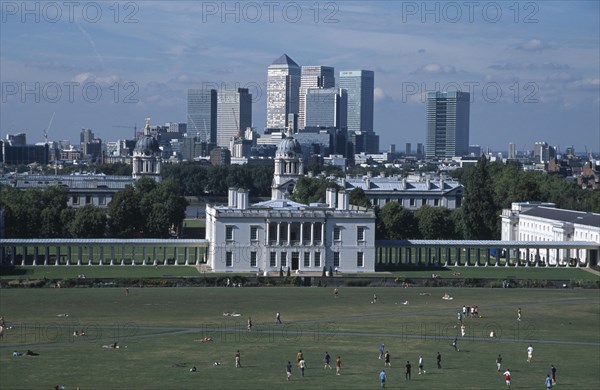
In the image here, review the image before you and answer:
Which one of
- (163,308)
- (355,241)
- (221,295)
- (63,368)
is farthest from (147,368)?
(355,241)

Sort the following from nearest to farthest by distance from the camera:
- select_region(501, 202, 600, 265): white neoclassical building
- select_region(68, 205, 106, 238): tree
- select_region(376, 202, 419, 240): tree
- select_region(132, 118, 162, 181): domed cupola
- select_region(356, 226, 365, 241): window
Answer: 1. select_region(356, 226, 365, 241): window
2. select_region(501, 202, 600, 265): white neoclassical building
3. select_region(68, 205, 106, 238): tree
4. select_region(376, 202, 419, 240): tree
5. select_region(132, 118, 162, 181): domed cupola

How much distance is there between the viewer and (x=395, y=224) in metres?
113

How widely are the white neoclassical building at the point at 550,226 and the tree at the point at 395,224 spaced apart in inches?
404

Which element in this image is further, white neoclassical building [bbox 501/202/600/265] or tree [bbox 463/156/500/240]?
tree [bbox 463/156/500/240]

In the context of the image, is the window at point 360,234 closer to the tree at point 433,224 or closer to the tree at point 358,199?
the tree at point 433,224

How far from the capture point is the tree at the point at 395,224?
11269 cm

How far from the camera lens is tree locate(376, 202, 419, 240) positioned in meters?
113

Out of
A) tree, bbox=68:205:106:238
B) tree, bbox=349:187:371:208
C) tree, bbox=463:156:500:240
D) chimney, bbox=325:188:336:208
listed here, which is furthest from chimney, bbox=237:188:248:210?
tree, bbox=463:156:500:240

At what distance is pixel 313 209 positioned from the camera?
98812mm

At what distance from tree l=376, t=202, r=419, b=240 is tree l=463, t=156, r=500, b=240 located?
263 inches

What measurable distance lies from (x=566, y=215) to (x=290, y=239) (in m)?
30.2

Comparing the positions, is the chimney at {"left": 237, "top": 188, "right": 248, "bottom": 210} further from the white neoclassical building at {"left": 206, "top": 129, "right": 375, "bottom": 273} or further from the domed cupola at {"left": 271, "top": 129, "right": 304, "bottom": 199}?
the domed cupola at {"left": 271, "top": 129, "right": 304, "bottom": 199}

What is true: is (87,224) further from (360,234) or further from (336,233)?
(360,234)

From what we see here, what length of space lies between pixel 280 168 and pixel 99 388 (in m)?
101
